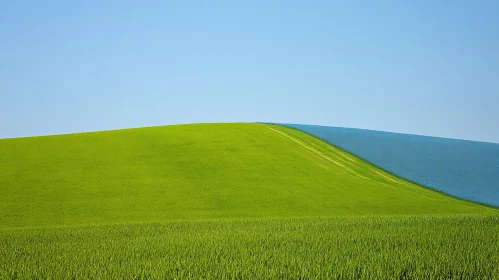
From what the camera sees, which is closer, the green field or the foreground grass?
the foreground grass

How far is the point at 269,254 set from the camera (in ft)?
36.8

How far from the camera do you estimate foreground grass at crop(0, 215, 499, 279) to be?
9125 millimetres

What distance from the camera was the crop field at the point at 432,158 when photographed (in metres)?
39.2

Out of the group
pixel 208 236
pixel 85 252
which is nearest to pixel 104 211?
pixel 208 236

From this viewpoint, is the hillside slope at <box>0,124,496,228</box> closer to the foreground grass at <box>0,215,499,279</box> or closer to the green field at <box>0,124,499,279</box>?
the green field at <box>0,124,499,279</box>

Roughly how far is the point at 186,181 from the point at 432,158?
80.1ft

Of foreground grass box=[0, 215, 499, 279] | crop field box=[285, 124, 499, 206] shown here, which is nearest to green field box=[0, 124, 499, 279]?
foreground grass box=[0, 215, 499, 279]

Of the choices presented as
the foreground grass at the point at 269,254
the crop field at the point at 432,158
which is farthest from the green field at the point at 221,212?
the crop field at the point at 432,158

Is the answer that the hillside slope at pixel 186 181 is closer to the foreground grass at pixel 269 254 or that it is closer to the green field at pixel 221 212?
the green field at pixel 221 212

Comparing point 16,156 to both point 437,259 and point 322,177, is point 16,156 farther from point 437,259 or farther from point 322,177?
point 437,259

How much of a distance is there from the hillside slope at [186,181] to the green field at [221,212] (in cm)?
10

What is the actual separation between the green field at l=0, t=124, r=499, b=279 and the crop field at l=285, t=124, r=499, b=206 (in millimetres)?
2177

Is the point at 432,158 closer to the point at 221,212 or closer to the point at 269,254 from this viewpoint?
the point at 221,212

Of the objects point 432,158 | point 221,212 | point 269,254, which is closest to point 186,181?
point 221,212
